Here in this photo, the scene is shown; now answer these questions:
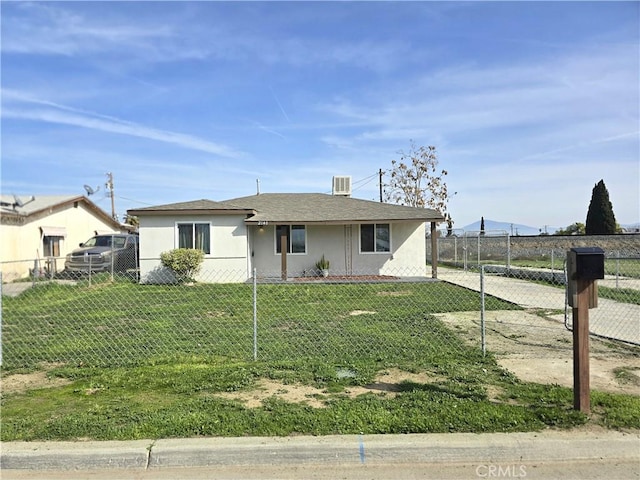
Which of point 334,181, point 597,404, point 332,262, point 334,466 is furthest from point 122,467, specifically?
point 334,181

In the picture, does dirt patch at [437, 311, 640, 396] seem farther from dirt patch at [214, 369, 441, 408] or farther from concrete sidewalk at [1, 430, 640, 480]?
concrete sidewalk at [1, 430, 640, 480]

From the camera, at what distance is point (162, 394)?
482 centimetres

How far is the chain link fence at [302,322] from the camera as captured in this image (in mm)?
6465

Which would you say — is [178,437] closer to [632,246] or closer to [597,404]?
[597,404]

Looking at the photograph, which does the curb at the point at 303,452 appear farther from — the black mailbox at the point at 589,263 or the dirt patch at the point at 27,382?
the dirt patch at the point at 27,382

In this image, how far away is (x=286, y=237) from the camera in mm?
18141

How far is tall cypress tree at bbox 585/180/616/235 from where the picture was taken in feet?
109

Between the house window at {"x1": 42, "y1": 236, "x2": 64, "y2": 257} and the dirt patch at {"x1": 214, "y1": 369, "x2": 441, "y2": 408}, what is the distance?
818 inches

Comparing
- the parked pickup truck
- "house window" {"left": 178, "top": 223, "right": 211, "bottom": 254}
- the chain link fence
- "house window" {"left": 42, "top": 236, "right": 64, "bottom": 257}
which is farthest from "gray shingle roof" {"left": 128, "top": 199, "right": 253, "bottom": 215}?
"house window" {"left": 42, "top": 236, "right": 64, "bottom": 257}

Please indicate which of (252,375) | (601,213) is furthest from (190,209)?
(601,213)

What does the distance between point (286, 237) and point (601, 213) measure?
1045 inches

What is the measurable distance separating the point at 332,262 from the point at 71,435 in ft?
49.9

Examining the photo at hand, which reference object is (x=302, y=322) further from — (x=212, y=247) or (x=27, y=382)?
(x=212, y=247)

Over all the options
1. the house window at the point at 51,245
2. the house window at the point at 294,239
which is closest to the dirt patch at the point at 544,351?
the house window at the point at 294,239
